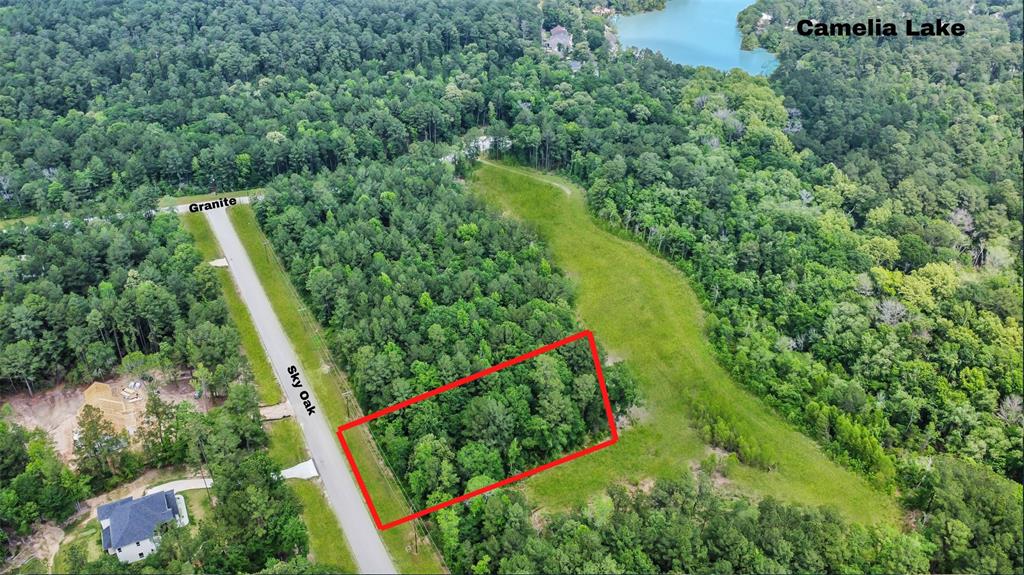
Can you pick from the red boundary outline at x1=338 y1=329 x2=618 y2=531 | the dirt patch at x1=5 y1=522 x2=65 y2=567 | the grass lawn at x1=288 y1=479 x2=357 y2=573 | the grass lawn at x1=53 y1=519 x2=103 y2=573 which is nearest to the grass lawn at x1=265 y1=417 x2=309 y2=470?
the grass lawn at x1=288 y1=479 x2=357 y2=573

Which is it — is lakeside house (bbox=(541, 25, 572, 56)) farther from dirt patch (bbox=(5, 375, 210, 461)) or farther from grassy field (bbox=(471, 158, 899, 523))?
dirt patch (bbox=(5, 375, 210, 461))

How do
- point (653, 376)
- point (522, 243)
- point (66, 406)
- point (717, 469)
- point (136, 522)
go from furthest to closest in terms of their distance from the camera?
point (522, 243)
point (653, 376)
point (66, 406)
point (717, 469)
point (136, 522)

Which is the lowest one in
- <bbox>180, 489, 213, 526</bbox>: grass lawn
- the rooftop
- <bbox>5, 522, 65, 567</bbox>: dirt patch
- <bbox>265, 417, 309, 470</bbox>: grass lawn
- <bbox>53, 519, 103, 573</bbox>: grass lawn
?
<bbox>5, 522, 65, 567</bbox>: dirt patch

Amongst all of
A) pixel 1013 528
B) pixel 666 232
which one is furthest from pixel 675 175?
pixel 1013 528

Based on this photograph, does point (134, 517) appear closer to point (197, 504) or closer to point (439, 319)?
point (197, 504)

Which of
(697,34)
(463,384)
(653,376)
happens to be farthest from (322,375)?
(697,34)

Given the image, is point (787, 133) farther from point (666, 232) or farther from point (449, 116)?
point (449, 116)
